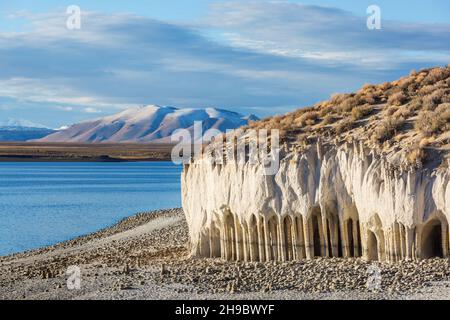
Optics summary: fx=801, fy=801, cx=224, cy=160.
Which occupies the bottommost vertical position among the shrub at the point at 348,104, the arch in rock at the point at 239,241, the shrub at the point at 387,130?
the arch in rock at the point at 239,241

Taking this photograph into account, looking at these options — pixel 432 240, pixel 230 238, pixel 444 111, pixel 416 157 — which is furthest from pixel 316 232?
pixel 444 111

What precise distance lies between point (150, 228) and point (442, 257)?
26.5 meters

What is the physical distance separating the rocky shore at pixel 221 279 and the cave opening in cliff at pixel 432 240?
0.67 metres

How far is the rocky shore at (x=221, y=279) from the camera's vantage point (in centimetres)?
2123

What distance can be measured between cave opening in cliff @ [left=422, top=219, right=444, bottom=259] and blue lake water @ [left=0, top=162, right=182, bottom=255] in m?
25.5

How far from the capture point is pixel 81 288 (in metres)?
24.1

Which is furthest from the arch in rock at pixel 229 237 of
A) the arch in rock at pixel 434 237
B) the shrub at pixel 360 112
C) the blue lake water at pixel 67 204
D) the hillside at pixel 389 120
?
the blue lake water at pixel 67 204

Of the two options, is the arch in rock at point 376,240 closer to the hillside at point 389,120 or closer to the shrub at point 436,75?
the hillside at point 389,120

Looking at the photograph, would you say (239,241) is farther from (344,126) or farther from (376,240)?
(344,126)

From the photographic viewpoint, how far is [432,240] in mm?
23688

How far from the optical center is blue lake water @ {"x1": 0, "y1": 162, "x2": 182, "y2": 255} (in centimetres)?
4953

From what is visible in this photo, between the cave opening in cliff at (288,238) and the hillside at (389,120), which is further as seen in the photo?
the cave opening in cliff at (288,238)

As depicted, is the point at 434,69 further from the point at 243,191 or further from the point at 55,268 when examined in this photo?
the point at 55,268
